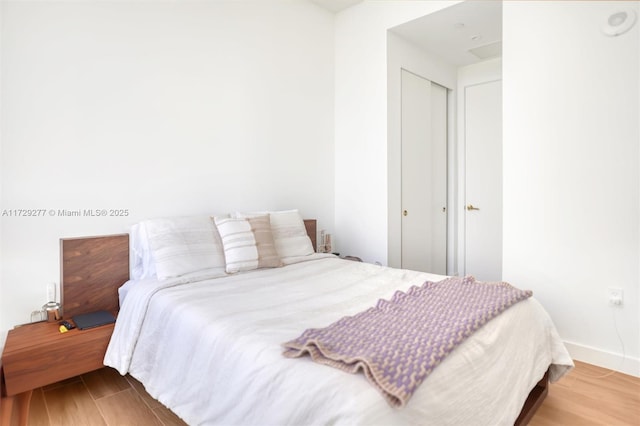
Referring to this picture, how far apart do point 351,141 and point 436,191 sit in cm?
116

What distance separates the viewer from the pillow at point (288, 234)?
2730 mm

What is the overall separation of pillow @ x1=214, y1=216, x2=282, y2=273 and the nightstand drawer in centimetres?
78

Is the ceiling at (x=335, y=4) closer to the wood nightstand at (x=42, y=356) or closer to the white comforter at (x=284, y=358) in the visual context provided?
the white comforter at (x=284, y=358)

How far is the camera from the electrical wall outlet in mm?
2283

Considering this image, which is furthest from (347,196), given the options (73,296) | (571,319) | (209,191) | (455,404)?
(455,404)

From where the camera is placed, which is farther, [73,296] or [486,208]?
[486,208]

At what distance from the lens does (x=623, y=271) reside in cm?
227

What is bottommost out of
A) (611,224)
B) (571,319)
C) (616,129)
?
(571,319)

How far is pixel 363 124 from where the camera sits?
11.5 feet

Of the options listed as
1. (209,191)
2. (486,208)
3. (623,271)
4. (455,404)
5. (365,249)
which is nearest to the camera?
(455,404)

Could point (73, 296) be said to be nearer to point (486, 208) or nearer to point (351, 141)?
point (351, 141)

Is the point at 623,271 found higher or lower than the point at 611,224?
lower

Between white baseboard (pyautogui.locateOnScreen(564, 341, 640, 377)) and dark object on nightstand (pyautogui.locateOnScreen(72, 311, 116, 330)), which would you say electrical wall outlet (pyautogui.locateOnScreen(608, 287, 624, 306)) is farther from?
dark object on nightstand (pyautogui.locateOnScreen(72, 311, 116, 330))

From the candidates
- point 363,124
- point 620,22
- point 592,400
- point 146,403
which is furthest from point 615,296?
point 146,403
